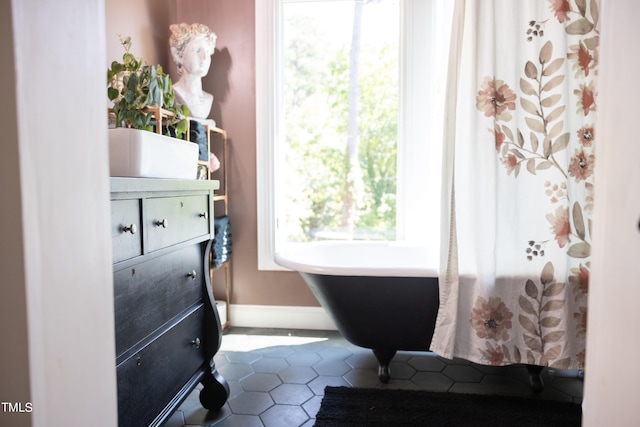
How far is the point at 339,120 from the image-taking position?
284 cm

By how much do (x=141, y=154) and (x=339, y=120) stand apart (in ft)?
5.96

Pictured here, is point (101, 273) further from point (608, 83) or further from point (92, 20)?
point (608, 83)

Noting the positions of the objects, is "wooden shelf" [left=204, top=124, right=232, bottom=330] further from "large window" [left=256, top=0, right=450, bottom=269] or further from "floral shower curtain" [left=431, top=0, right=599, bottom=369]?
"floral shower curtain" [left=431, top=0, right=599, bottom=369]

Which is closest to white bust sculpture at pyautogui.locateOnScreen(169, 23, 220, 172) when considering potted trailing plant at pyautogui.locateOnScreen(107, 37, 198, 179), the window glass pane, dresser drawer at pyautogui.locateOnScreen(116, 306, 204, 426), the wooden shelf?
the wooden shelf

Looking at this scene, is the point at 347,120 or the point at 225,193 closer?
the point at 225,193

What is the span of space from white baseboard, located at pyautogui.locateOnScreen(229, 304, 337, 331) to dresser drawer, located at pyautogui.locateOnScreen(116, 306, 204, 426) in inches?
→ 45.0

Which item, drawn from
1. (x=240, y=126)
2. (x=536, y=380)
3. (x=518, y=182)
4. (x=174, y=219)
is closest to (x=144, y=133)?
(x=174, y=219)

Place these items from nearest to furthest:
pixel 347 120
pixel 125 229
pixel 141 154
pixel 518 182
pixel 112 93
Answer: pixel 125 229 → pixel 141 154 → pixel 112 93 → pixel 518 182 → pixel 347 120

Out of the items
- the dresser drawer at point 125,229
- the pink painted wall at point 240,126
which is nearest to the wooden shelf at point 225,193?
Answer: the pink painted wall at point 240,126

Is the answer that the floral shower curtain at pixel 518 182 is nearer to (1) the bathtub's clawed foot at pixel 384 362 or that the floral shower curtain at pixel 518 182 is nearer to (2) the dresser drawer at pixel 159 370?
(1) the bathtub's clawed foot at pixel 384 362

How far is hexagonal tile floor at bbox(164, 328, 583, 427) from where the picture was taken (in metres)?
1.71

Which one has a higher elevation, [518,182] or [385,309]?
[518,182]

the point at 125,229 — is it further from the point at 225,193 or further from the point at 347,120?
the point at 347,120

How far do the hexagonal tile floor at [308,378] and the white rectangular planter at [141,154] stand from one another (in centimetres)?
104
